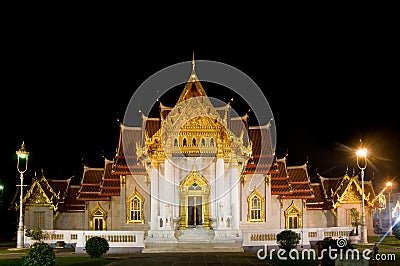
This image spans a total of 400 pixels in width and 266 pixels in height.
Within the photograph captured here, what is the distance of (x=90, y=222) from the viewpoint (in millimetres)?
41844

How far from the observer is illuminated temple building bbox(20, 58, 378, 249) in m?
37.6

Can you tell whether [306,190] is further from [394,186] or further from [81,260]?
[394,186]

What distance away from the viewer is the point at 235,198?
3766 centimetres

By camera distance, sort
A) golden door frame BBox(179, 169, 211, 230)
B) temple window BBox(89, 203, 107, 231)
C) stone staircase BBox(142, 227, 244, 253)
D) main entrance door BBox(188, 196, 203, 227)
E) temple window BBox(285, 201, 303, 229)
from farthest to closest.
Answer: temple window BBox(285, 201, 303, 229), temple window BBox(89, 203, 107, 231), main entrance door BBox(188, 196, 203, 227), golden door frame BBox(179, 169, 211, 230), stone staircase BBox(142, 227, 244, 253)

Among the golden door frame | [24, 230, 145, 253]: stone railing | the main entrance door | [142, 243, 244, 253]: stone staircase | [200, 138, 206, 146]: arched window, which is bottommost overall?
[142, 243, 244, 253]: stone staircase

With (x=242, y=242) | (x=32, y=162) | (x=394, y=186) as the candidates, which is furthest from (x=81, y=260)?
(x=394, y=186)

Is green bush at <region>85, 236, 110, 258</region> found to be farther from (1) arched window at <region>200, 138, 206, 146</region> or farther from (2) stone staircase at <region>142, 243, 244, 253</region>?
(1) arched window at <region>200, 138, 206, 146</region>

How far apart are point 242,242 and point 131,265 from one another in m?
11.3

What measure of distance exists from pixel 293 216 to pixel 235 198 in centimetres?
627

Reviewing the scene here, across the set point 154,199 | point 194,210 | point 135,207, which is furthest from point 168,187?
point 135,207

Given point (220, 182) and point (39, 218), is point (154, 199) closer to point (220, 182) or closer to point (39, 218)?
point (220, 182)

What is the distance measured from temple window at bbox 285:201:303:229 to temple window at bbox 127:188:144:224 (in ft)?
31.5

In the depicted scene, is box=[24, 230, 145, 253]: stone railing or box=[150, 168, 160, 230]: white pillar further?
box=[150, 168, 160, 230]: white pillar

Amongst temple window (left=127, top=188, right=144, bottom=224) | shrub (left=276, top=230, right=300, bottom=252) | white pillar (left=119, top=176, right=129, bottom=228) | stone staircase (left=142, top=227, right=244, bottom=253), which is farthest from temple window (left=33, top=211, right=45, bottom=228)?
shrub (left=276, top=230, right=300, bottom=252)
